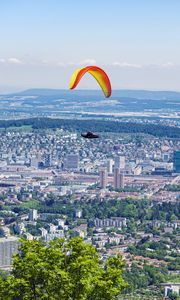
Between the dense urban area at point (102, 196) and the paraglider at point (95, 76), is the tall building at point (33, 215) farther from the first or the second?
the paraglider at point (95, 76)

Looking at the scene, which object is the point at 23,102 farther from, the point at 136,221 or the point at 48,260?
the point at 48,260

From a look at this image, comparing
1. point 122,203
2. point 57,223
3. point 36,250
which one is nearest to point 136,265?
point 57,223

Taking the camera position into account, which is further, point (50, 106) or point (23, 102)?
point (23, 102)

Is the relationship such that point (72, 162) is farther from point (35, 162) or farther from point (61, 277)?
point (61, 277)

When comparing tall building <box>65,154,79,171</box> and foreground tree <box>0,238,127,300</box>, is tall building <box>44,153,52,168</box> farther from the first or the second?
foreground tree <box>0,238,127,300</box>

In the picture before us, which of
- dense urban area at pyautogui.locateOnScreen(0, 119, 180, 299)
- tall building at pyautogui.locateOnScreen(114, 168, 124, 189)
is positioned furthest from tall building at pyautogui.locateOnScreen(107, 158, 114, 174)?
tall building at pyautogui.locateOnScreen(114, 168, 124, 189)

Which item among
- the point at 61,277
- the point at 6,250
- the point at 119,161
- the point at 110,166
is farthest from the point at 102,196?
the point at 61,277
